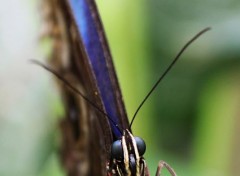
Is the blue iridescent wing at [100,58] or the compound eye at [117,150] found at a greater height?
the blue iridescent wing at [100,58]

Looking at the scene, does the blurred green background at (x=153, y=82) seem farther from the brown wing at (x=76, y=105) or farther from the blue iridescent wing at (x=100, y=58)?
the blue iridescent wing at (x=100, y=58)

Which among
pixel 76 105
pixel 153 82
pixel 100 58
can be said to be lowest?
pixel 153 82

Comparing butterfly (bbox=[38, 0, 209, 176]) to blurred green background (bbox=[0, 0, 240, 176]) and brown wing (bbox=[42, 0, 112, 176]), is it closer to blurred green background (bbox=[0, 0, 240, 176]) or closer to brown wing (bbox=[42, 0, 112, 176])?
brown wing (bbox=[42, 0, 112, 176])

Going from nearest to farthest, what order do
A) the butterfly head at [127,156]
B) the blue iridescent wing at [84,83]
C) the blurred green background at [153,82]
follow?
the butterfly head at [127,156]
the blue iridescent wing at [84,83]
the blurred green background at [153,82]

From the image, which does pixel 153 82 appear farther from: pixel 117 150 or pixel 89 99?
pixel 117 150

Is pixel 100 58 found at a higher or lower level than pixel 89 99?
higher

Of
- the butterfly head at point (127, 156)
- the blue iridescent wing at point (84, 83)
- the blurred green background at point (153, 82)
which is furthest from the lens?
the blurred green background at point (153, 82)

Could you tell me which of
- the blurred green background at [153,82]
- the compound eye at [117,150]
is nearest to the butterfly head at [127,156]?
the compound eye at [117,150]

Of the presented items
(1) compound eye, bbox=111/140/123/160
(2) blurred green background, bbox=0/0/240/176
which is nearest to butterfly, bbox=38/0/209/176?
(1) compound eye, bbox=111/140/123/160

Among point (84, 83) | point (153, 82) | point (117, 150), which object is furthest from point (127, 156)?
point (153, 82)
